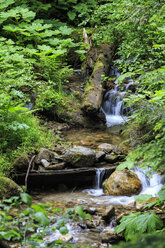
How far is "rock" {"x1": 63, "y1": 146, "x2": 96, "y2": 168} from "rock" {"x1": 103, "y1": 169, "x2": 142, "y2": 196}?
24.1 inches

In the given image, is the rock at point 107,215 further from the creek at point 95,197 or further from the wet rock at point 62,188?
the wet rock at point 62,188

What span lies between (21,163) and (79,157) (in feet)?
4.25

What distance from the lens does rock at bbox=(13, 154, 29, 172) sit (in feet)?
16.7

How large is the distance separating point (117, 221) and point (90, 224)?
1.46 ft

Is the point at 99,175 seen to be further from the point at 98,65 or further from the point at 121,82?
the point at 98,65

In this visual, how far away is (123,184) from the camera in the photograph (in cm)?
526

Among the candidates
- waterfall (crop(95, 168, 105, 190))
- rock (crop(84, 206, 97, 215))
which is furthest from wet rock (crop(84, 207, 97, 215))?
waterfall (crop(95, 168, 105, 190))

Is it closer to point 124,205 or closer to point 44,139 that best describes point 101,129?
point 44,139

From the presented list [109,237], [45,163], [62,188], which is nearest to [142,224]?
[109,237]

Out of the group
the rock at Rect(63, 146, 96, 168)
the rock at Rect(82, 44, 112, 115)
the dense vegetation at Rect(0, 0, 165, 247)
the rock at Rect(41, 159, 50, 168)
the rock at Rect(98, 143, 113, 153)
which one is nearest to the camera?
the dense vegetation at Rect(0, 0, 165, 247)

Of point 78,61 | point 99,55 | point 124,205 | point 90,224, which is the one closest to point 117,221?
point 90,224

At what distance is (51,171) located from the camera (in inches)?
206

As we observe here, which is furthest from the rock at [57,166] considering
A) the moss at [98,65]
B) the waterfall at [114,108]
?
the moss at [98,65]

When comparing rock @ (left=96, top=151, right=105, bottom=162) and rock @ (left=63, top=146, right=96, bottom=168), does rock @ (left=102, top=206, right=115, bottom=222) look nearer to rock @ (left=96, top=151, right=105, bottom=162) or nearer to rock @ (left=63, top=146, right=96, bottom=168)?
rock @ (left=63, top=146, right=96, bottom=168)
